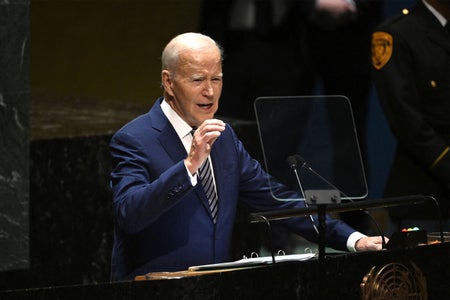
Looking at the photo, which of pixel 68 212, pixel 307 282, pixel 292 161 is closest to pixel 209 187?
pixel 292 161

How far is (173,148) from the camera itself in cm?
434

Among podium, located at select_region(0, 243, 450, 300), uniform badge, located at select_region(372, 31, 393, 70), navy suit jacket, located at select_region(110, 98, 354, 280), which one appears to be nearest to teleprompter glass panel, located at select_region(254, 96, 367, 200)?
navy suit jacket, located at select_region(110, 98, 354, 280)

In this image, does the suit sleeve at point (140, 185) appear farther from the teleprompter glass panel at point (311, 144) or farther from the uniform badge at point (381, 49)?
the uniform badge at point (381, 49)

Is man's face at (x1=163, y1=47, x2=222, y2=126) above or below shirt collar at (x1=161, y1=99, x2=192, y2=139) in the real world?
above

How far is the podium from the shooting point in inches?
139

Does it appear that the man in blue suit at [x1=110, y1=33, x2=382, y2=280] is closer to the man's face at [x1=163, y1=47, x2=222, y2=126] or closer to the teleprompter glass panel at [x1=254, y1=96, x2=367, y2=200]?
the man's face at [x1=163, y1=47, x2=222, y2=126]

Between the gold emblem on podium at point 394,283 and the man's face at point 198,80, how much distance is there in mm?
789

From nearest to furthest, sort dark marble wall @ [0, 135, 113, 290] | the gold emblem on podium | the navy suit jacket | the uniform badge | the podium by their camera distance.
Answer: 1. the podium
2. the gold emblem on podium
3. the navy suit jacket
4. the uniform badge
5. dark marble wall @ [0, 135, 113, 290]

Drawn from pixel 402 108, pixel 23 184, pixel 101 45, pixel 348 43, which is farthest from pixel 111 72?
pixel 402 108

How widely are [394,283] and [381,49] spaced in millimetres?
1573

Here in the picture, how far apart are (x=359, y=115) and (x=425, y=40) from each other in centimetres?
176

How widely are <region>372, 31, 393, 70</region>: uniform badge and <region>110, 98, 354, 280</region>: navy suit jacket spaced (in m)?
1.06

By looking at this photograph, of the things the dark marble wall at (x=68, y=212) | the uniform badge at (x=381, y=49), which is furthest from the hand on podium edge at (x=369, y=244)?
the dark marble wall at (x=68, y=212)

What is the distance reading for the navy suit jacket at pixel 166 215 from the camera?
422 centimetres
